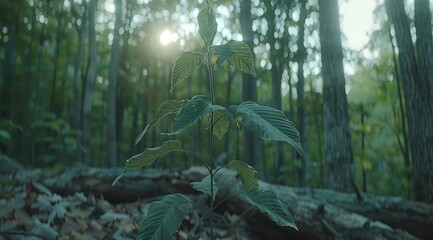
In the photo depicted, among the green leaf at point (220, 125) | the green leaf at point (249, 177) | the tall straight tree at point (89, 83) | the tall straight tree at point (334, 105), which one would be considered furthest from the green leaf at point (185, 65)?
the tall straight tree at point (89, 83)

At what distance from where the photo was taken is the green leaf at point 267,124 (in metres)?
1.54

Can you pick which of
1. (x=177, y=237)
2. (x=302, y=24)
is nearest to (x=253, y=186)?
(x=177, y=237)

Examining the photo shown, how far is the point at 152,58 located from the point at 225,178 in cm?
1758

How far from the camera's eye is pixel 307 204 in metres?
4.09

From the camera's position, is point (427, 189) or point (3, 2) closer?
point (427, 189)

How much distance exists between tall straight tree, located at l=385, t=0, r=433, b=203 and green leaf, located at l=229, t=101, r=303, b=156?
4.80 metres

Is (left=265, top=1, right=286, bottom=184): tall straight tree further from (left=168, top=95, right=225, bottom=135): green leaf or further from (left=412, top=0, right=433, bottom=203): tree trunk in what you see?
(left=168, top=95, right=225, bottom=135): green leaf

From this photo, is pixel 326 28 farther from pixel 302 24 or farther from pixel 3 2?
pixel 3 2

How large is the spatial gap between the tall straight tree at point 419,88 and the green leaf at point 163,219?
4.97 meters

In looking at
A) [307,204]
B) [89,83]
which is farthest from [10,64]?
[307,204]

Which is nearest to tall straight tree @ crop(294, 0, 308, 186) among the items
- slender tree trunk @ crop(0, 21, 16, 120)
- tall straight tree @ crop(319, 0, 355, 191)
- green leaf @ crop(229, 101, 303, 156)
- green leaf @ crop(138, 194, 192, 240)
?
tall straight tree @ crop(319, 0, 355, 191)

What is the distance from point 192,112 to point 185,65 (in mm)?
409

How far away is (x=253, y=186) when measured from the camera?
6.56 feet

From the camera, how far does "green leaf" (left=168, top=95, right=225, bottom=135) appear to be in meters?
1.51
